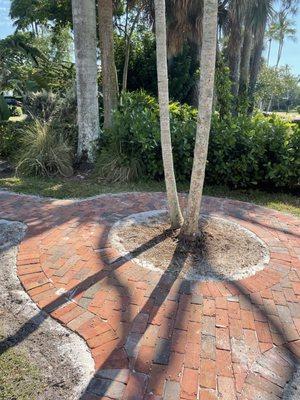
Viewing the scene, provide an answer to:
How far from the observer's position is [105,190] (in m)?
6.01

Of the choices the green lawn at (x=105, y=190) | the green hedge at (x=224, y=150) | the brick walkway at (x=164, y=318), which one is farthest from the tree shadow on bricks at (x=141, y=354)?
the green hedge at (x=224, y=150)

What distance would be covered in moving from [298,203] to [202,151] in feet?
11.1

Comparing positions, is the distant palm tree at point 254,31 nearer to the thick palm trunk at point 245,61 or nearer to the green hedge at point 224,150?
the thick palm trunk at point 245,61

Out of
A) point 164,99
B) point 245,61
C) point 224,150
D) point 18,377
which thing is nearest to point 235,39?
point 245,61

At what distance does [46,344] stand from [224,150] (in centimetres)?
487

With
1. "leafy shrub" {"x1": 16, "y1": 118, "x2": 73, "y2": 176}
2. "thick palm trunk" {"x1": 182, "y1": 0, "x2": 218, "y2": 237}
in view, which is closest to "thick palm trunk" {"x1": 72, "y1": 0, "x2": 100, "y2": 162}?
"leafy shrub" {"x1": 16, "y1": 118, "x2": 73, "y2": 176}

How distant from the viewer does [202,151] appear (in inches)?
134

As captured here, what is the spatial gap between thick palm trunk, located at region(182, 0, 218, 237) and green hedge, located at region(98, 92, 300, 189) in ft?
9.52

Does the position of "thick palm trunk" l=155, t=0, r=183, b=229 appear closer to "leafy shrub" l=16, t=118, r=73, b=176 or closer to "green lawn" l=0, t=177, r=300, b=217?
"green lawn" l=0, t=177, r=300, b=217

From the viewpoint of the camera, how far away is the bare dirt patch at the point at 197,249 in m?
3.24

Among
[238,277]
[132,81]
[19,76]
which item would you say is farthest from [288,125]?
[132,81]

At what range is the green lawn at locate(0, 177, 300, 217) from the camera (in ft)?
18.8

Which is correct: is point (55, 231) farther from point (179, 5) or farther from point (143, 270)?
point (179, 5)

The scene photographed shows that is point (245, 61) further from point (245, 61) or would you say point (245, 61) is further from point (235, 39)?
point (235, 39)
